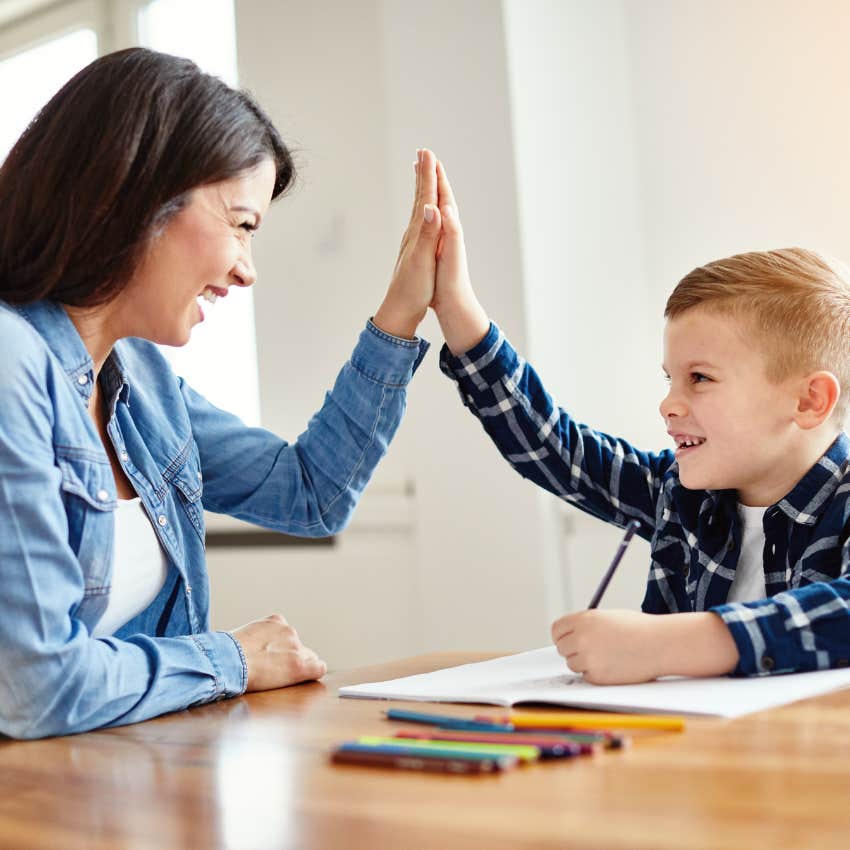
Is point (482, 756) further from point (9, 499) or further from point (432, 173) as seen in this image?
point (432, 173)

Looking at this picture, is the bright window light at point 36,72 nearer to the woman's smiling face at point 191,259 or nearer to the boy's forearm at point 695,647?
the woman's smiling face at point 191,259

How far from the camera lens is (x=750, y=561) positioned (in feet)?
4.08

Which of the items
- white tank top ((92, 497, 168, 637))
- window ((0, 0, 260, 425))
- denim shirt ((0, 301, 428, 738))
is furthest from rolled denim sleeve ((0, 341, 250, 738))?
window ((0, 0, 260, 425))

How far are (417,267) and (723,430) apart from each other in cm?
39

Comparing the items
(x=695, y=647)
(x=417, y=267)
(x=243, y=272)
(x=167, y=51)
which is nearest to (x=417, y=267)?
(x=417, y=267)

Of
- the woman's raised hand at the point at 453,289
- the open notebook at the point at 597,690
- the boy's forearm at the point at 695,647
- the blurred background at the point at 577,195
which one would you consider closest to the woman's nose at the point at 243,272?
the woman's raised hand at the point at 453,289

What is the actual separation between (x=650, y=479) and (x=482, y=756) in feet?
2.49

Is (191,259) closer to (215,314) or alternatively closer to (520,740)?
(520,740)

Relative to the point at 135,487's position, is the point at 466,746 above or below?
below

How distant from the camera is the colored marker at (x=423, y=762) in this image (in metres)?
0.69

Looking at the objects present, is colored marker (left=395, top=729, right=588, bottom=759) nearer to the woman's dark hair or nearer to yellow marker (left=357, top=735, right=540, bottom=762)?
yellow marker (left=357, top=735, right=540, bottom=762)

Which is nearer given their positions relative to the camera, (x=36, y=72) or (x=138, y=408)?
(x=138, y=408)

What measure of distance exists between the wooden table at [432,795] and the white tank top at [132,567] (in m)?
0.25

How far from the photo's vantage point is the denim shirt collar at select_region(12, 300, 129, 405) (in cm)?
109
